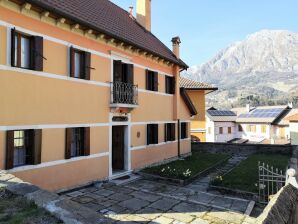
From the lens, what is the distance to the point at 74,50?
1075 cm

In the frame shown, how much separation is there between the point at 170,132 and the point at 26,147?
11.0 metres

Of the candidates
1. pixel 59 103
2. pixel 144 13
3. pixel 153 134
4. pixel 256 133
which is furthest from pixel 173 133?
pixel 256 133

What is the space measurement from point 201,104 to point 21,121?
20.5m

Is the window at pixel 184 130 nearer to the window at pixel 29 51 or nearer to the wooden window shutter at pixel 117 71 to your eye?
the wooden window shutter at pixel 117 71

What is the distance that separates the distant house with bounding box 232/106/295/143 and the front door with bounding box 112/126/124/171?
3896 centimetres

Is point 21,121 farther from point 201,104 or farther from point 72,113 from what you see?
point 201,104

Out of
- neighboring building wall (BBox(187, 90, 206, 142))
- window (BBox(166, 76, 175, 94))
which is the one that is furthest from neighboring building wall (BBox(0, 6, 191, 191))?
neighboring building wall (BBox(187, 90, 206, 142))

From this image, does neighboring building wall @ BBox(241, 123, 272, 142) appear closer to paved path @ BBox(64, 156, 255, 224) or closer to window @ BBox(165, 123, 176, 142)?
window @ BBox(165, 123, 176, 142)

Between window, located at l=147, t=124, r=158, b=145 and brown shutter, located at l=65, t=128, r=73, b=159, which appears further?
window, located at l=147, t=124, r=158, b=145

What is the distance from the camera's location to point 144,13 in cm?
1989

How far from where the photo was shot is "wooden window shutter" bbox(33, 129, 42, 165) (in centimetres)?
891

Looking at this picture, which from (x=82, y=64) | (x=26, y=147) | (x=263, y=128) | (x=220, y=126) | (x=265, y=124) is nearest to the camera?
(x=26, y=147)

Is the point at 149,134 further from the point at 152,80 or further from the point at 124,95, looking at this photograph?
the point at 124,95

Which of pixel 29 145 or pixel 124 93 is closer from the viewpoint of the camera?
pixel 29 145
